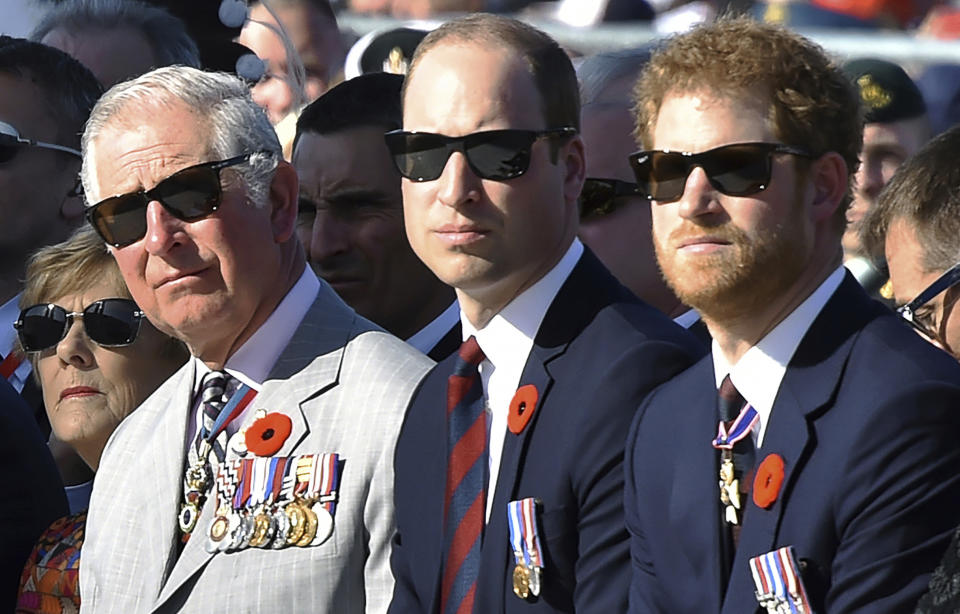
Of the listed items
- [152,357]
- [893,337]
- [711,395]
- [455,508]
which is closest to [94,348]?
[152,357]

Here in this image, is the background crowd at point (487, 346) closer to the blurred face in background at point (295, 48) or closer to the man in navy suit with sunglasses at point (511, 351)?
the man in navy suit with sunglasses at point (511, 351)

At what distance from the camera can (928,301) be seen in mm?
4500

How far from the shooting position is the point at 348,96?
562cm

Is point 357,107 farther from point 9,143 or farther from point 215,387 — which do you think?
point 9,143

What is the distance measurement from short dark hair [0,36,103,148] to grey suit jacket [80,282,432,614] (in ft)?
5.53

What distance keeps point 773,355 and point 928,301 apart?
2.58ft

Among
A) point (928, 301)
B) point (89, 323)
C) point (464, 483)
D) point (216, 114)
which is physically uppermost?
point (216, 114)

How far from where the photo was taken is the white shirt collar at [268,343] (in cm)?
479

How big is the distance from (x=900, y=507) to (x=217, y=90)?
7.04ft

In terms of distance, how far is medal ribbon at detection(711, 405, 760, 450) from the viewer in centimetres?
386

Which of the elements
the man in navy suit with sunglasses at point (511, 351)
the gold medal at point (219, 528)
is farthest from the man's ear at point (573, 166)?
the gold medal at point (219, 528)

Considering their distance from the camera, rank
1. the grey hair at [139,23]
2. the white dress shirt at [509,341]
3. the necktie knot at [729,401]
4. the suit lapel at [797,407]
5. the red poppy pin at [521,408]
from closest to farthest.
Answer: the suit lapel at [797,407] → the necktie knot at [729,401] → the red poppy pin at [521,408] → the white dress shirt at [509,341] → the grey hair at [139,23]

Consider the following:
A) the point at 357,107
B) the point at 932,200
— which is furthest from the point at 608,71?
the point at 932,200

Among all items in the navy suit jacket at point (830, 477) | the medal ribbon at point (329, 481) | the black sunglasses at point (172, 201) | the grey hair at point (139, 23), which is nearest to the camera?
the navy suit jacket at point (830, 477)
